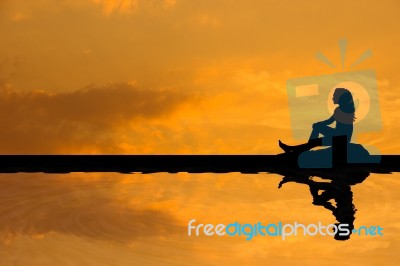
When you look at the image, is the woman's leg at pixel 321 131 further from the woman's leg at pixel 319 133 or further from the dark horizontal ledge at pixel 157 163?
the dark horizontal ledge at pixel 157 163

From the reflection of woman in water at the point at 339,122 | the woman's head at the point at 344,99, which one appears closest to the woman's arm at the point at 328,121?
the reflection of woman in water at the point at 339,122

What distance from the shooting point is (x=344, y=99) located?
10.9m

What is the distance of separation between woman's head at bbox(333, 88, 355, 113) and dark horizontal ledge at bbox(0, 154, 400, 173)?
1.07 m

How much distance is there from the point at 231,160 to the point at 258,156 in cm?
42

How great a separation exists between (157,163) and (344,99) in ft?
10.7

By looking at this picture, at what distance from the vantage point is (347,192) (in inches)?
445

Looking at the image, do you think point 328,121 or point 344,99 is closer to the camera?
point 344,99

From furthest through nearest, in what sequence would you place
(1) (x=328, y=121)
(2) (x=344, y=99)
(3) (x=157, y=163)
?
(1) (x=328, y=121), (2) (x=344, y=99), (3) (x=157, y=163)

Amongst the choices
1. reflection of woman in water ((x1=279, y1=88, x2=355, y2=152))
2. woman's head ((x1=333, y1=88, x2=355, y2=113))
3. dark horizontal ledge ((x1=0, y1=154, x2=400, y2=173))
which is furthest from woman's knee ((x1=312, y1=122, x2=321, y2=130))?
dark horizontal ledge ((x1=0, y1=154, x2=400, y2=173))

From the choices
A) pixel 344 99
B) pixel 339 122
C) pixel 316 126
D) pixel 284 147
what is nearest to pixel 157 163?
pixel 284 147

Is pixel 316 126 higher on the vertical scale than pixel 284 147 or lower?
higher

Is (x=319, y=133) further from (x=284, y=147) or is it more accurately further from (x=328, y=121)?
(x=284, y=147)

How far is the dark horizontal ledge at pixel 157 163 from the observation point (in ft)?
32.4

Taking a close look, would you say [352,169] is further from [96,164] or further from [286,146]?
[96,164]
